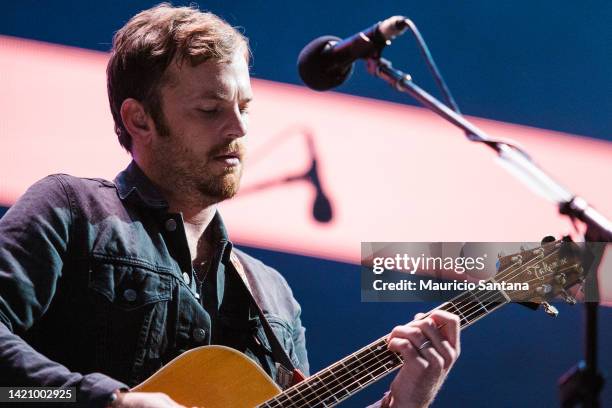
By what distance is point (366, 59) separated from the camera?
5.12 ft

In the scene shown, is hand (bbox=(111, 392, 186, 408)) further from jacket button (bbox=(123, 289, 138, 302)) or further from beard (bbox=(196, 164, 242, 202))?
beard (bbox=(196, 164, 242, 202))

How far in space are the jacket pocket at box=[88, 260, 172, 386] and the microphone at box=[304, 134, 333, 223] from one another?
645mm

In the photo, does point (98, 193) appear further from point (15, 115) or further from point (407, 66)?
point (407, 66)

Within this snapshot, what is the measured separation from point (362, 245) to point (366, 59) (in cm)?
89

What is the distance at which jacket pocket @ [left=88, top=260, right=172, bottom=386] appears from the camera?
1750 millimetres

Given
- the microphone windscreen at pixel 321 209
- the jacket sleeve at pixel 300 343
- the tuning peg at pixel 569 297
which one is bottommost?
the jacket sleeve at pixel 300 343

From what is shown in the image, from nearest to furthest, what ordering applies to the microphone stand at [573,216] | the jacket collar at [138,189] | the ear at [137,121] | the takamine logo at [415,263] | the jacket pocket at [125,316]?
the microphone stand at [573,216]
the jacket pocket at [125,316]
the jacket collar at [138,189]
the ear at [137,121]
the takamine logo at [415,263]

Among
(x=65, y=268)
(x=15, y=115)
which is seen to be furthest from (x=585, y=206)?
(x=15, y=115)

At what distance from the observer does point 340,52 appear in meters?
1.59

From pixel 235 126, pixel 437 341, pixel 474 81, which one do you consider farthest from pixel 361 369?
pixel 474 81

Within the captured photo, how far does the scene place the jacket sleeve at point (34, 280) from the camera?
1602 mm

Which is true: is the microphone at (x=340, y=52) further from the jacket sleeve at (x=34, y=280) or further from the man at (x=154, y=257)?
the jacket sleeve at (x=34, y=280)

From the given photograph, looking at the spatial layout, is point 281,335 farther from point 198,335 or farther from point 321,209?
point 321,209
